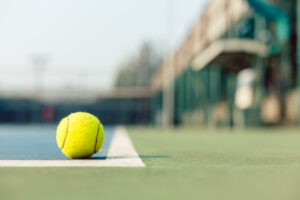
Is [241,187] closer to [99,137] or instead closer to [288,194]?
[288,194]

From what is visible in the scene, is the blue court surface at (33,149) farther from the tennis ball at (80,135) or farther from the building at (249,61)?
the building at (249,61)

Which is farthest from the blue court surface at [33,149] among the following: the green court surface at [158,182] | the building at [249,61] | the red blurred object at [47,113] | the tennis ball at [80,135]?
the red blurred object at [47,113]

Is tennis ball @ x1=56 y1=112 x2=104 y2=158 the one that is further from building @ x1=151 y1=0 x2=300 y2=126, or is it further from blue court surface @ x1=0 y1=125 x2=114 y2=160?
building @ x1=151 y1=0 x2=300 y2=126

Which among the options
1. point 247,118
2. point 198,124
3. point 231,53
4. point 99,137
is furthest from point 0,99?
point 99,137

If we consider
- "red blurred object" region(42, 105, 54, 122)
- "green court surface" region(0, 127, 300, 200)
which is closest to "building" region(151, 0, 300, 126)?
"green court surface" region(0, 127, 300, 200)

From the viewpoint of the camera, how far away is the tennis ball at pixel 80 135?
331 cm

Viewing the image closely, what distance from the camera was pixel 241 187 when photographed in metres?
2.04

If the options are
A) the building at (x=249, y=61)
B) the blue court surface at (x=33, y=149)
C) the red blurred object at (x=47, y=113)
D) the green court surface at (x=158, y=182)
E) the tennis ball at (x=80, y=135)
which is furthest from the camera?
the red blurred object at (x=47, y=113)

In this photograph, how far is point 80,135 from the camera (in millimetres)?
3311

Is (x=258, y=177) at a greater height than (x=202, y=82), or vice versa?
(x=202, y=82)

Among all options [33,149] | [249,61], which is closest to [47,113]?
[249,61]

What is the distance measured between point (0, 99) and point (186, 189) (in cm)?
3007

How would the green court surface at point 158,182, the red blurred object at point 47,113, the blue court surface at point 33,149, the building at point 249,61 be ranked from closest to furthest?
the green court surface at point 158,182, the blue court surface at point 33,149, the building at point 249,61, the red blurred object at point 47,113

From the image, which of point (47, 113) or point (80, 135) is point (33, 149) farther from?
point (47, 113)
